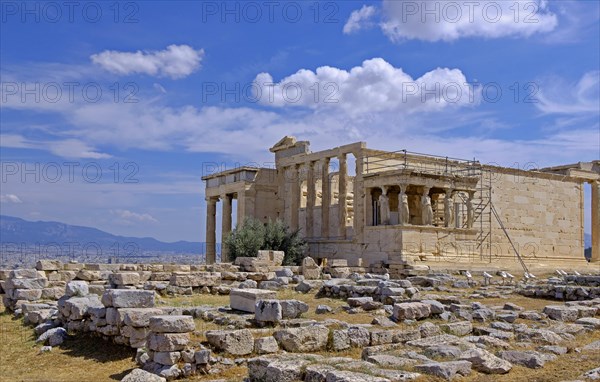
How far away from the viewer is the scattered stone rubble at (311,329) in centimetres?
889

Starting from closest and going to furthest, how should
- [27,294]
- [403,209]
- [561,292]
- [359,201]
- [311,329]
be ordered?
[311,329]
[27,294]
[561,292]
[403,209]
[359,201]

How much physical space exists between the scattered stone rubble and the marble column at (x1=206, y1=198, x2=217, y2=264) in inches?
719

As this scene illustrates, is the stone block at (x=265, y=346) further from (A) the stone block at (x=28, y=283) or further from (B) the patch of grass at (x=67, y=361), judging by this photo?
(A) the stone block at (x=28, y=283)

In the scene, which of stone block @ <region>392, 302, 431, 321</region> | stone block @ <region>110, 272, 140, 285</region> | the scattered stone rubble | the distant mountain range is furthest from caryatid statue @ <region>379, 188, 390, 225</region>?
the distant mountain range

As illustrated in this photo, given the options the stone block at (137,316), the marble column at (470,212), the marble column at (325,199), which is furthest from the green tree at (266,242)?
the stone block at (137,316)

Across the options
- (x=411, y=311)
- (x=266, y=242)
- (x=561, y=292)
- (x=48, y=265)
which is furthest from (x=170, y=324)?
(x=266, y=242)

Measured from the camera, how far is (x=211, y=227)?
37.9 m

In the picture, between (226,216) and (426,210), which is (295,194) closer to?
(226,216)

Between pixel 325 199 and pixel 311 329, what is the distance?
22.0 meters

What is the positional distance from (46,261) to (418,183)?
15.1 metres

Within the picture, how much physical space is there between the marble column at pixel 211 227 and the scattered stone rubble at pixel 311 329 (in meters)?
18.3

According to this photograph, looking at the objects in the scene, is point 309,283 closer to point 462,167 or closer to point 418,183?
point 418,183

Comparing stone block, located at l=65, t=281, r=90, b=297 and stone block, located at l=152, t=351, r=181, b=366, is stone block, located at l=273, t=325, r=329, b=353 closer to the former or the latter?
stone block, located at l=152, t=351, r=181, b=366

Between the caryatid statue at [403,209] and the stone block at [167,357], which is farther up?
the caryatid statue at [403,209]
